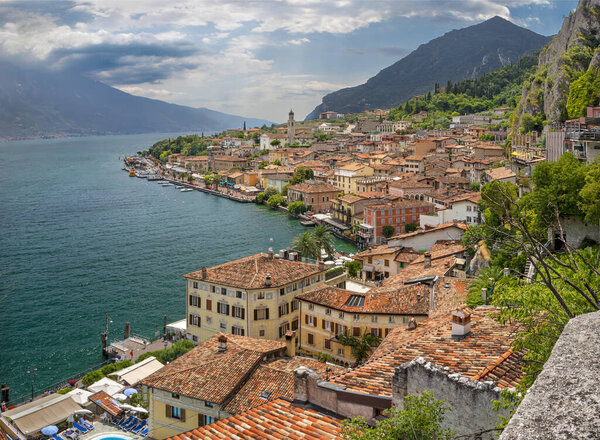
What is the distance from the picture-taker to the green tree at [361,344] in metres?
22.1

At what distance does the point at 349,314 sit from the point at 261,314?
479 cm

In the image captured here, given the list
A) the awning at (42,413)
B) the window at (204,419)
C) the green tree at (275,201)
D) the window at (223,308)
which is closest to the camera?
the window at (204,419)

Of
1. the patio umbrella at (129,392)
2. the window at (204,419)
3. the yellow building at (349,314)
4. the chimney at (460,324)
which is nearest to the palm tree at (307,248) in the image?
the yellow building at (349,314)

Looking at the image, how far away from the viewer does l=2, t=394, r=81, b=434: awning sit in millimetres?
20109

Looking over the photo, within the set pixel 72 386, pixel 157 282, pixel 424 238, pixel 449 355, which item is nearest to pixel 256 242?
pixel 157 282

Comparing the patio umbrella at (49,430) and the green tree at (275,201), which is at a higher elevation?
the green tree at (275,201)

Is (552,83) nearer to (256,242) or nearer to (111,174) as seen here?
(256,242)

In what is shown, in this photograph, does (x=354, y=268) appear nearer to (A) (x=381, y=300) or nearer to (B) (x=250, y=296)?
(B) (x=250, y=296)

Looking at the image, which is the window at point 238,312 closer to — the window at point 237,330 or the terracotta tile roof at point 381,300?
the window at point 237,330

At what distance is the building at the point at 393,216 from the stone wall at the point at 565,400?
52.6 m

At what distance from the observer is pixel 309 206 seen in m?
77.7

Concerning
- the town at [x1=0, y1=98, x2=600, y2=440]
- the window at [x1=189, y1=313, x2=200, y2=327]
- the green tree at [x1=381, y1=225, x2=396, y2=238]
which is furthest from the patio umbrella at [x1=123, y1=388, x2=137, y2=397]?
the green tree at [x1=381, y1=225, x2=396, y2=238]

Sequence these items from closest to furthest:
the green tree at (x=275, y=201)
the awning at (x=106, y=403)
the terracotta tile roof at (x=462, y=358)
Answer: the terracotta tile roof at (x=462, y=358) < the awning at (x=106, y=403) < the green tree at (x=275, y=201)

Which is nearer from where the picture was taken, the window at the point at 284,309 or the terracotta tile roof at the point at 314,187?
the window at the point at 284,309
